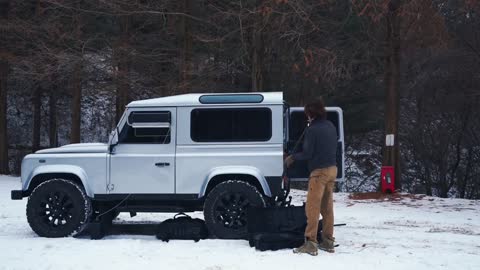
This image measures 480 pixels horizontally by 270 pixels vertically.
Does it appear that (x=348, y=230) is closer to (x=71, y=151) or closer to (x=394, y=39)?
(x=71, y=151)

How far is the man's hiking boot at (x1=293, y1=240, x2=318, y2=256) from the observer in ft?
26.0

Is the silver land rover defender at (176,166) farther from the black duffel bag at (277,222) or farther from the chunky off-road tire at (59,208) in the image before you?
the black duffel bag at (277,222)

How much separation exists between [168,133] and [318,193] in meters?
2.69

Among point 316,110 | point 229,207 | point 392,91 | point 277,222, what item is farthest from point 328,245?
point 392,91

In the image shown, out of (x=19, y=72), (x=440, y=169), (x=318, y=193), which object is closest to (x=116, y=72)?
(x=19, y=72)

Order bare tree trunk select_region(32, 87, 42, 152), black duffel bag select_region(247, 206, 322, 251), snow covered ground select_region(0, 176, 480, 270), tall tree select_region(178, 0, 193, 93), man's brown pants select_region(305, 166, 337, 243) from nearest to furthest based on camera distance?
snow covered ground select_region(0, 176, 480, 270)
man's brown pants select_region(305, 166, 337, 243)
black duffel bag select_region(247, 206, 322, 251)
tall tree select_region(178, 0, 193, 93)
bare tree trunk select_region(32, 87, 42, 152)

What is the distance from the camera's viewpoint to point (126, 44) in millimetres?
20250

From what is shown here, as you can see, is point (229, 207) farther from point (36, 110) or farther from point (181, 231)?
point (36, 110)

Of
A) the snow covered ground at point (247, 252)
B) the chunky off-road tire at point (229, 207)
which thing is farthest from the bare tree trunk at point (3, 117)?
the chunky off-road tire at point (229, 207)

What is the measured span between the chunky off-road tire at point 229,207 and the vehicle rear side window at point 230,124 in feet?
2.42

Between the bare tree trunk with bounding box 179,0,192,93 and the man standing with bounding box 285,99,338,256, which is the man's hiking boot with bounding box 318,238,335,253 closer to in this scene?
the man standing with bounding box 285,99,338,256

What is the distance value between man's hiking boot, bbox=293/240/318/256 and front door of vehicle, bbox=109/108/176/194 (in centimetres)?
233

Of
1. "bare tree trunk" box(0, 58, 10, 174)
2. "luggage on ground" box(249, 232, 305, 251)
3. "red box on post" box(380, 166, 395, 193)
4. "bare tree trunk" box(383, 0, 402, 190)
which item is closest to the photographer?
"luggage on ground" box(249, 232, 305, 251)

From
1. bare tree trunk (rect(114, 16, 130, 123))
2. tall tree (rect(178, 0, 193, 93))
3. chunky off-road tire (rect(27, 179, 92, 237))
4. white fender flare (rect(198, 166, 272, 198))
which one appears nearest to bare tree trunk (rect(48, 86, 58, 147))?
bare tree trunk (rect(114, 16, 130, 123))
